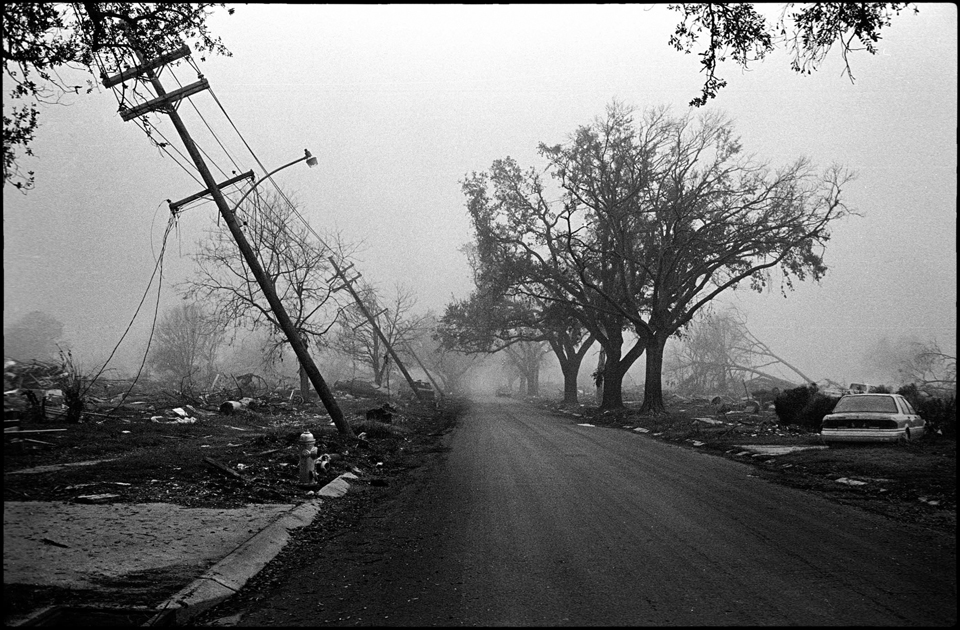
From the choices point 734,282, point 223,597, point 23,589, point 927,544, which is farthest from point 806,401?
point 23,589

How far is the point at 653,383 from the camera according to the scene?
28.6 metres

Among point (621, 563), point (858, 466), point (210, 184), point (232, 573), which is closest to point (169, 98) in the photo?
point (210, 184)

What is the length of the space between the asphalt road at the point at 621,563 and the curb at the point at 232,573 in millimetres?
399

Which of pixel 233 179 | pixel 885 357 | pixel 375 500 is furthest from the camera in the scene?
pixel 885 357

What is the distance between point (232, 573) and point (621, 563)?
348cm

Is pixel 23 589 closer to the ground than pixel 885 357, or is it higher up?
closer to the ground

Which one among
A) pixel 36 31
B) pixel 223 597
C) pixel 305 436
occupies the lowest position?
pixel 223 597

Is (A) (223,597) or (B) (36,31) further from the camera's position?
(B) (36,31)

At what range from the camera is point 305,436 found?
1055 centimetres

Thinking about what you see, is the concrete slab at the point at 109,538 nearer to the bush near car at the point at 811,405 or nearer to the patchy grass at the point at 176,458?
the patchy grass at the point at 176,458

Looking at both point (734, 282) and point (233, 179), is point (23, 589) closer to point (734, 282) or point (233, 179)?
point (233, 179)

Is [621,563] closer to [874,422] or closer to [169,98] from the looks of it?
[874,422]

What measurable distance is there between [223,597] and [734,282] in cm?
2823

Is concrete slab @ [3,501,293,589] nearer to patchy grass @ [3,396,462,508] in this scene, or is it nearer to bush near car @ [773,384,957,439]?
patchy grass @ [3,396,462,508]
